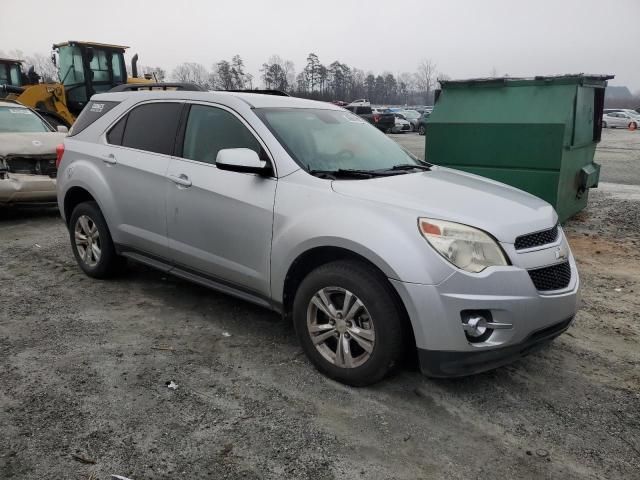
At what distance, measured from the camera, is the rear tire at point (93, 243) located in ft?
15.9

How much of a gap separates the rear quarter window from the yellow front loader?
9.54 m

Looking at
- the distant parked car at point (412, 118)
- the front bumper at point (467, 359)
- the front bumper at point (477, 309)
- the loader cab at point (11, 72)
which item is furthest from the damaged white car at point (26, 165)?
the distant parked car at point (412, 118)

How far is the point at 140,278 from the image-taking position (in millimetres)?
5250

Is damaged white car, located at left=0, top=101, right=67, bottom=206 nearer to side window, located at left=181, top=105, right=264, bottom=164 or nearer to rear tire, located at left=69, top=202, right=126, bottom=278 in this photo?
rear tire, located at left=69, top=202, right=126, bottom=278

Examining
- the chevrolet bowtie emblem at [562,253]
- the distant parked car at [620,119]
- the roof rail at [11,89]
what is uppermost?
the roof rail at [11,89]

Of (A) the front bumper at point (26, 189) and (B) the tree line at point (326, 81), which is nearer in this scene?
(A) the front bumper at point (26, 189)

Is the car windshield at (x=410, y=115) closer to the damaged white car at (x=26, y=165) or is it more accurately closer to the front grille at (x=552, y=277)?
the damaged white car at (x=26, y=165)

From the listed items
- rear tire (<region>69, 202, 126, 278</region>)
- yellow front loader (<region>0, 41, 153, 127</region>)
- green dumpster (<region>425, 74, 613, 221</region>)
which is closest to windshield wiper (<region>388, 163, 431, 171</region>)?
rear tire (<region>69, 202, 126, 278</region>)

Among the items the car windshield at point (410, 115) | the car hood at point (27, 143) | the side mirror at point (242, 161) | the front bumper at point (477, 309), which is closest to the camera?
the front bumper at point (477, 309)

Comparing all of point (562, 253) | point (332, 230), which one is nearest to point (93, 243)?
point (332, 230)

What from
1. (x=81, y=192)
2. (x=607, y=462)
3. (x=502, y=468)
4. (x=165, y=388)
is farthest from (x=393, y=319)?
(x=81, y=192)

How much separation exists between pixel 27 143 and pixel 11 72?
11.1 metres

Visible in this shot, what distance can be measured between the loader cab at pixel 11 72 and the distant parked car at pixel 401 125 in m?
20.5

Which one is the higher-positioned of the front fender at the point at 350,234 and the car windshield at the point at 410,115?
the car windshield at the point at 410,115
